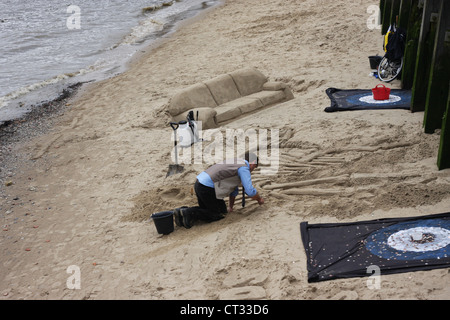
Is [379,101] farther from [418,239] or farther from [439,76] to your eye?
[418,239]

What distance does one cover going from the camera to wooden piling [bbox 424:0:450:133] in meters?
7.80

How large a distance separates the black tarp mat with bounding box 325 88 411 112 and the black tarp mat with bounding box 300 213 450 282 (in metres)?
4.37

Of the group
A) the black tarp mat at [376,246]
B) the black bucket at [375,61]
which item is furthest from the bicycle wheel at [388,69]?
the black tarp mat at [376,246]

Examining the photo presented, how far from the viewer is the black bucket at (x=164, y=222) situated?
22.2 feet

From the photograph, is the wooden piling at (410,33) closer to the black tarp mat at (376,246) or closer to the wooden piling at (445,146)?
the wooden piling at (445,146)

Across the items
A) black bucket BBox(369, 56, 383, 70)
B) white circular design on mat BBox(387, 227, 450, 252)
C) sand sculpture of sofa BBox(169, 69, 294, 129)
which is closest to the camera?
white circular design on mat BBox(387, 227, 450, 252)

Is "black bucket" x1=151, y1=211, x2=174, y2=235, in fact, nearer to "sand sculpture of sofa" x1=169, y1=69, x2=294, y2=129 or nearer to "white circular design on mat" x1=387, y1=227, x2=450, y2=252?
"white circular design on mat" x1=387, y1=227, x2=450, y2=252

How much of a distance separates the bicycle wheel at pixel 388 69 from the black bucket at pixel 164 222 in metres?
7.14

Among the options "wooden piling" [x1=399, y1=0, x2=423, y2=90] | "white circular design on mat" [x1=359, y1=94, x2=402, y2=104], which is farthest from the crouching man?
"wooden piling" [x1=399, y1=0, x2=423, y2=90]

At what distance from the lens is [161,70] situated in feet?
54.0

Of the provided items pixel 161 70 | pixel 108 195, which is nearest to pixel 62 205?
pixel 108 195

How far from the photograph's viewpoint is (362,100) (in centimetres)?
1048

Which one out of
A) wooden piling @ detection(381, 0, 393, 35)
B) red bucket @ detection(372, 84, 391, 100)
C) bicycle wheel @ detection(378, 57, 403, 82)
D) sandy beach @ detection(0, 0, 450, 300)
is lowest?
sandy beach @ detection(0, 0, 450, 300)
